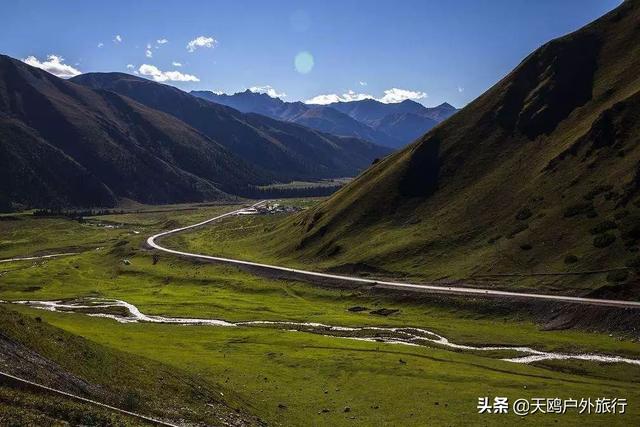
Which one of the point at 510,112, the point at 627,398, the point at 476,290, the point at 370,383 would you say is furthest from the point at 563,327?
the point at 510,112

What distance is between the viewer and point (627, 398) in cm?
5225

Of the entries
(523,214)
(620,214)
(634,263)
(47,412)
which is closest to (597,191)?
(620,214)

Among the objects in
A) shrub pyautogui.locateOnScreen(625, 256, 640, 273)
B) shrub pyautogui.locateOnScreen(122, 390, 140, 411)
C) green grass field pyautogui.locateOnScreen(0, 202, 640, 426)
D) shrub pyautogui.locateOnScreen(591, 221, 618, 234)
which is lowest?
green grass field pyautogui.locateOnScreen(0, 202, 640, 426)

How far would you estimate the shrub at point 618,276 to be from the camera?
91.8 meters

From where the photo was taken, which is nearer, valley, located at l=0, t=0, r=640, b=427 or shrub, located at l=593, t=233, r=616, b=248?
valley, located at l=0, t=0, r=640, b=427

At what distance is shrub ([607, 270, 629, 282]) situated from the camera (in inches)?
3612

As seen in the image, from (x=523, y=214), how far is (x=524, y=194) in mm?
11404

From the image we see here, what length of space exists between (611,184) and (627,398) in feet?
268

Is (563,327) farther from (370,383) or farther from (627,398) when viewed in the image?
(370,383)

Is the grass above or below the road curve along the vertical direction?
above

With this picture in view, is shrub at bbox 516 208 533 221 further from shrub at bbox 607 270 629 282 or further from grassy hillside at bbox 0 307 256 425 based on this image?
grassy hillside at bbox 0 307 256 425

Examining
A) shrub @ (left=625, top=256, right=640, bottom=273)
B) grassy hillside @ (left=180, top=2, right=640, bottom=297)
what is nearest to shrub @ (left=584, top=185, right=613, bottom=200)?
grassy hillside @ (left=180, top=2, right=640, bottom=297)

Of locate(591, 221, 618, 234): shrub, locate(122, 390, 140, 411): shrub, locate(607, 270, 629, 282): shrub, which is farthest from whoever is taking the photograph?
locate(591, 221, 618, 234): shrub

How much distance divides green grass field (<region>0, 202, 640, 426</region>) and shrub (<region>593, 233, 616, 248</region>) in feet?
81.8
